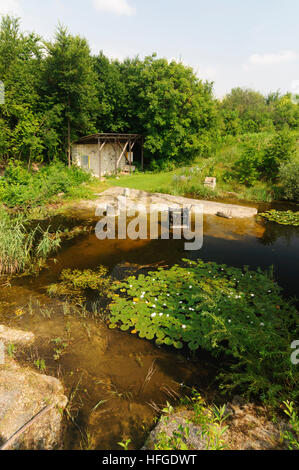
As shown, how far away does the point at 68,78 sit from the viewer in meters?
13.4

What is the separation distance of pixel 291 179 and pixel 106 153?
12843 mm

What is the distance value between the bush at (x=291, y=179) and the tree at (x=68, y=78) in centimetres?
1159

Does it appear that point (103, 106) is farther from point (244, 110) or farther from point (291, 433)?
point (291, 433)

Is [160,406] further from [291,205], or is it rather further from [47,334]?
[291,205]

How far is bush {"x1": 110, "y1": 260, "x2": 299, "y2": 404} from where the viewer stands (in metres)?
2.74

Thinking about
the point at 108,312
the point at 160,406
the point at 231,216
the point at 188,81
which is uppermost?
the point at 188,81

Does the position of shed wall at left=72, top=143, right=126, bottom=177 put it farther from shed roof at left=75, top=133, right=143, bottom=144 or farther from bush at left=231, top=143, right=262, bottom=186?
bush at left=231, top=143, right=262, bottom=186

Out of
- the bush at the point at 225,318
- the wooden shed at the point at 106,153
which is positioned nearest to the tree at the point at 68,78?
the wooden shed at the point at 106,153

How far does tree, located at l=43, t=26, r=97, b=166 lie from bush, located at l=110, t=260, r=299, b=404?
42.1 feet

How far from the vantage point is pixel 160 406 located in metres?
2.70

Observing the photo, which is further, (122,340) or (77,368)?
(122,340)

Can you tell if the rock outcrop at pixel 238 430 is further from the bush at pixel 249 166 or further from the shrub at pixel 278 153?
the shrub at pixel 278 153

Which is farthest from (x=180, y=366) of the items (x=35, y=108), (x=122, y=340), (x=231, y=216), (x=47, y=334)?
(x=35, y=108)
